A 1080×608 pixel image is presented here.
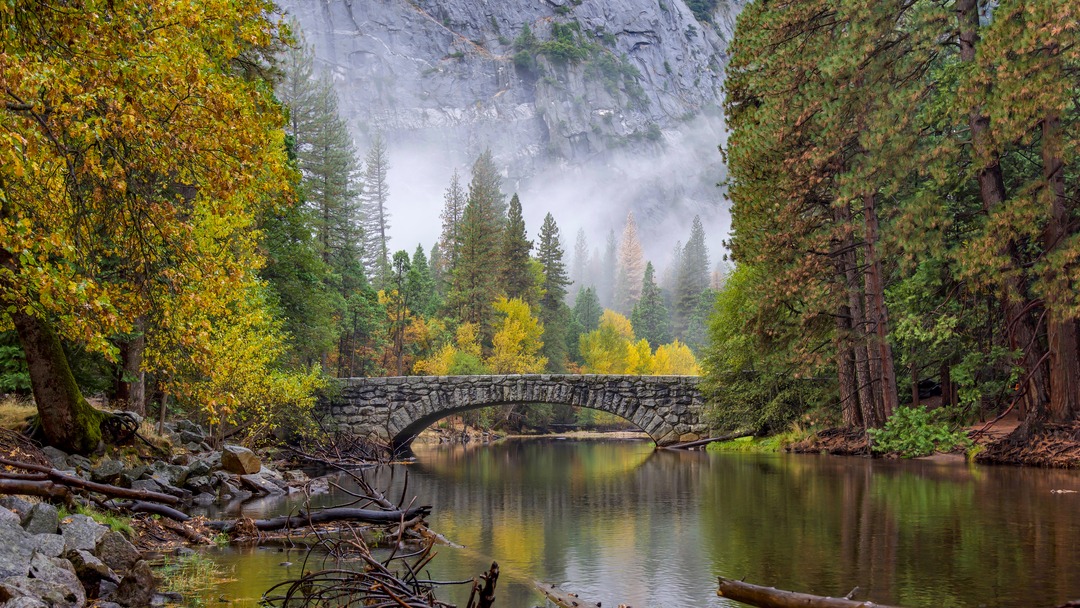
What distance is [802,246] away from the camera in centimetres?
2002

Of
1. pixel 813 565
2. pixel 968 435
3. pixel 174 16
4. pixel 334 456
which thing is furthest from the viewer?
pixel 334 456

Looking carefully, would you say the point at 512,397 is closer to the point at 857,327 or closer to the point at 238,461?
the point at 857,327

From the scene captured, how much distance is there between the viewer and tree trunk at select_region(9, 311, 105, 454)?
31.9 feet

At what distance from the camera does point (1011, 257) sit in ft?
48.5

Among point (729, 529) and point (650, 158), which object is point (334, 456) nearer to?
point (729, 529)

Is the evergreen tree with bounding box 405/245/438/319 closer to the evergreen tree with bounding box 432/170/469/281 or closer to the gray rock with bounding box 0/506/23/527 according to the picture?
the evergreen tree with bounding box 432/170/469/281

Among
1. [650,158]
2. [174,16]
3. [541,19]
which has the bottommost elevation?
[174,16]

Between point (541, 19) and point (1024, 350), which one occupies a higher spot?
point (541, 19)

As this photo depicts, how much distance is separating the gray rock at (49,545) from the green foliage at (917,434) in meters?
15.0

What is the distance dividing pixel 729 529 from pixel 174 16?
283 inches

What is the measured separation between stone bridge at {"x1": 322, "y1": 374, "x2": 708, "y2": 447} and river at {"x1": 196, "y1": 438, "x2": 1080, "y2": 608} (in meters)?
11.8

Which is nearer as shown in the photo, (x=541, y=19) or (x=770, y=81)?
(x=770, y=81)

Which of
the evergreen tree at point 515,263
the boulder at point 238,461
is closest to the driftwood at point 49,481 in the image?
the boulder at point 238,461

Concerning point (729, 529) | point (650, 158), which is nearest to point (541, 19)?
point (650, 158)
